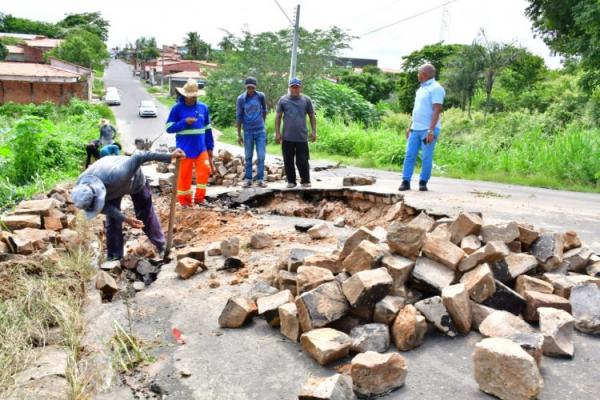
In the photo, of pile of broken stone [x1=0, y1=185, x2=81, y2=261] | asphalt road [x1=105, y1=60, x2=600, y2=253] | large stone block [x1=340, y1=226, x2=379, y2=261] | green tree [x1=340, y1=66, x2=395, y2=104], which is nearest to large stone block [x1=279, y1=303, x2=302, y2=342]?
large stone block [x1=340, y1=226, x2=379, y2=261]

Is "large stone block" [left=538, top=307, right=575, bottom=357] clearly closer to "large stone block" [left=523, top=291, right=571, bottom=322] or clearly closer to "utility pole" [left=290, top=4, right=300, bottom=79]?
"large stone block" [left=523, top=291, right=571, bottom=322]

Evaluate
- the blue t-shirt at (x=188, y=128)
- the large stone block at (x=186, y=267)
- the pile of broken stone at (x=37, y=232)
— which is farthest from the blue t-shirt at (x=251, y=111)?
the large stone block at (x=186, y=267)

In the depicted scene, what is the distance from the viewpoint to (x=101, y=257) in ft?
15.7

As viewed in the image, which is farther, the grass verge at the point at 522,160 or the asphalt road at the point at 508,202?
the grass verge at the point at 522,160

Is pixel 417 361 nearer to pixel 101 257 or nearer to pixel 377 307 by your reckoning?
pixel 377 307

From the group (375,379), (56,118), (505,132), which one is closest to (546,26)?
(505,132)

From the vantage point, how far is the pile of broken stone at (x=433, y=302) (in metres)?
2.47

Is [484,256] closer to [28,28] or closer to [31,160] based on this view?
[31,160]

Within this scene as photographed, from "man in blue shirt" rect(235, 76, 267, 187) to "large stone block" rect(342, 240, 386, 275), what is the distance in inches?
174

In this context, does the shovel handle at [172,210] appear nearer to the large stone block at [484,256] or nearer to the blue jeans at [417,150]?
the large stone block at [484,256]

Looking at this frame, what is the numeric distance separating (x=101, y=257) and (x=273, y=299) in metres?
2.26

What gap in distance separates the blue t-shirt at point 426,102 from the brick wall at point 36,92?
35345 millimetres

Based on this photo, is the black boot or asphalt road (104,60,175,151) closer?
the black boot

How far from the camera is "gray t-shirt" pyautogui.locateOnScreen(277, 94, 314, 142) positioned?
7.17 metres
